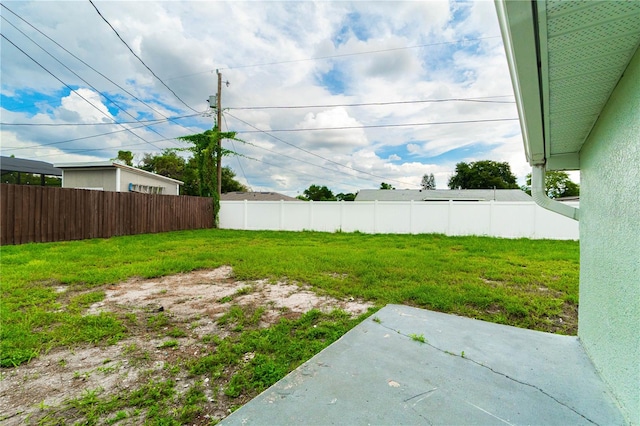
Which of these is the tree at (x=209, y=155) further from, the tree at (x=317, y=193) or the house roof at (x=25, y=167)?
the tree at (x=317, y=193)

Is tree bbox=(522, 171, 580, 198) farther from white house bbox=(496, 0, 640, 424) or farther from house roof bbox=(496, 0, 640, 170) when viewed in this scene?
house roof bbox=(496, 0, 640, 170)

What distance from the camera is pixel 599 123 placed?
5.09 ft

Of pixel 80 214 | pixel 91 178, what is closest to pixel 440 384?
pixel 80 214

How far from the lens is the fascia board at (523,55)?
0.74m

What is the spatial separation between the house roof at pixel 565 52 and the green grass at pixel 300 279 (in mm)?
2060

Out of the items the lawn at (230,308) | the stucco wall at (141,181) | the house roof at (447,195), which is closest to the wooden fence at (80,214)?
the lawn at (230,308)

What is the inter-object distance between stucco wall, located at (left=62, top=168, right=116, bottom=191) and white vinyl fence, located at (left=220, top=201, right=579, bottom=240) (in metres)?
4.63

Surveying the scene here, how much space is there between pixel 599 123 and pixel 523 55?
43.6 inches

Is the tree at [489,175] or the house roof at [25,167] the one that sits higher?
the tree at [489,175]

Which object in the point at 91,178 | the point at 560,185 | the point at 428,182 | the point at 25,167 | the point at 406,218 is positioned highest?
the point at 428,182

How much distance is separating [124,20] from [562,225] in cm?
1407

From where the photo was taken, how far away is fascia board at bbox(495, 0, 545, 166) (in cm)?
74

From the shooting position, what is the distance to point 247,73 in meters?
12.1

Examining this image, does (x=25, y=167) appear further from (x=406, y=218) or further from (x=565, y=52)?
(x=565, y=52)
